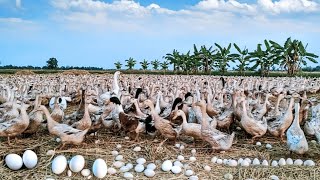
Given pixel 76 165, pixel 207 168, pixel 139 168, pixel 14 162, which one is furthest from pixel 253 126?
pixel 14 162

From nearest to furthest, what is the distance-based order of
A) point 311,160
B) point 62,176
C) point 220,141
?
1. point 62,176
2. point 311,160
3. point 220,141

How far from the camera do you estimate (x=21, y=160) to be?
616 centimetres

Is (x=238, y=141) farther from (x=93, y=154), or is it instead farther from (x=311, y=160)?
(x=93, y=154)

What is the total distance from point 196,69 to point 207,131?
5180 centimetres

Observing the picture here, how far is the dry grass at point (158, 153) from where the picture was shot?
607 cm

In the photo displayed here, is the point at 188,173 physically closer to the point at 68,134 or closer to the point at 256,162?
the point at 256,162

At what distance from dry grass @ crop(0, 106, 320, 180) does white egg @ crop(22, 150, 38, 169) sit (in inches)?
3.0

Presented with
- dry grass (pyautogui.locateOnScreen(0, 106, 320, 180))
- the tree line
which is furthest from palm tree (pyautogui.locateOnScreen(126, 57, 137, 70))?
dry grass (pyautogui.locateOnScreen(0, 106, 320, 180))

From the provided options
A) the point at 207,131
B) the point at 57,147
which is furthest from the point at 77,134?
the point at 207,131

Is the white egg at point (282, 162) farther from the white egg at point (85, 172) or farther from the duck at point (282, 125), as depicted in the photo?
the white egg at point (85, 172)

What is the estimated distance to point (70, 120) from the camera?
8.78 meters

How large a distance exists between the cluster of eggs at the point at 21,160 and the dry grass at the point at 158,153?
0.07 m

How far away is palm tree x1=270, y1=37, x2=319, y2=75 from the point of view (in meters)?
43.2

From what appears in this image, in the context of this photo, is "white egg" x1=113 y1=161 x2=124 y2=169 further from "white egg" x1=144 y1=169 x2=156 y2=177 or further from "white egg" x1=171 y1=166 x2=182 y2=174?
"white egg" x1=171 y1=166 x2=182 y2=174
